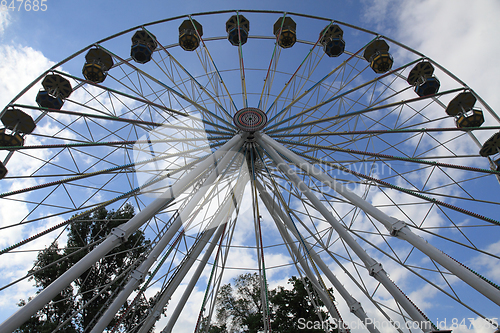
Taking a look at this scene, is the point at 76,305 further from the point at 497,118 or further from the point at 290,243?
the point at 497,118

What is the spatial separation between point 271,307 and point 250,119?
55.1 ft

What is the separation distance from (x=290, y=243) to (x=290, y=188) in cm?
285

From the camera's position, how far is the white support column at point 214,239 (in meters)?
12.8

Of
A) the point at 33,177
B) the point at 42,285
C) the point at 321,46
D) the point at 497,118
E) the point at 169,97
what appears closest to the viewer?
the point at 33,177

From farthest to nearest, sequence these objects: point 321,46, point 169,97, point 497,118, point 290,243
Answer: point 321,46
point 169,97
point 290,243
point 497,118

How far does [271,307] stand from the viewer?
22.2m

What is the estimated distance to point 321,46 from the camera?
16469 millimetres

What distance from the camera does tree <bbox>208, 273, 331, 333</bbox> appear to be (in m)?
19.6

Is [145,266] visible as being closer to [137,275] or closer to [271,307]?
[137,275]

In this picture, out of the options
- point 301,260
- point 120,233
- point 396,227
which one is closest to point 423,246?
point 396,227

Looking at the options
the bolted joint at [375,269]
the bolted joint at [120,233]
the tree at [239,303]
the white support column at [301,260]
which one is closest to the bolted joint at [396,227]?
the bolted joint at [375,269]

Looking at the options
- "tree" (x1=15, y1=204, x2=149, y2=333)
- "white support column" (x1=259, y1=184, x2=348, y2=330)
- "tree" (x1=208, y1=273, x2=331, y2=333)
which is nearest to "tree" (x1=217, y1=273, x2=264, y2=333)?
"tree" (x1=208, y1=273, x2=331, y2=333)

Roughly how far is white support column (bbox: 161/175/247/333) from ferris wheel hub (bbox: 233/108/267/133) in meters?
A: 3.94

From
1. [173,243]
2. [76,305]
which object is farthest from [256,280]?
[173,243]
